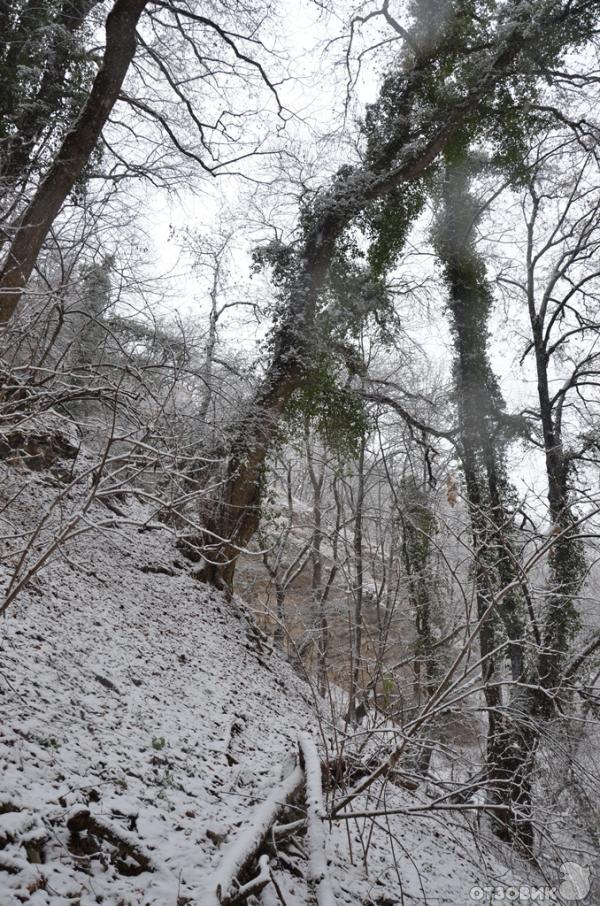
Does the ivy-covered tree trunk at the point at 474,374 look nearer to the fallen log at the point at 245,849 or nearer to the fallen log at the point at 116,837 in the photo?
the fallen log at the point at 245,849

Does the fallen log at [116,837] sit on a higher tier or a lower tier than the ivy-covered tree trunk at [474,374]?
lower

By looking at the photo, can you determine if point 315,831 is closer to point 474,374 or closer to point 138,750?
point 138,750

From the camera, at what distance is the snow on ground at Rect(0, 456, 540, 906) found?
233cm

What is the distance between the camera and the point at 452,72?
9180 mm

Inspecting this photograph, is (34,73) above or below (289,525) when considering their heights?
above

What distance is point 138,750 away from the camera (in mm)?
3422

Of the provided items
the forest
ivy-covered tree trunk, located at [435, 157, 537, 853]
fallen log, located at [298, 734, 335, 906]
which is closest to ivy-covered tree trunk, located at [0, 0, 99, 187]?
the forest

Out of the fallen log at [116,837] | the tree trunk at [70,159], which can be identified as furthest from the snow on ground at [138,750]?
the tree trunk at [70,159]

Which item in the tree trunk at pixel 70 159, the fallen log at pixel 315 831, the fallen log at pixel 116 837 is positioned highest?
the tree trunk at pixel 70 159

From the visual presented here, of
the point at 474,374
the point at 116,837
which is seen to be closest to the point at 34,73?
the point at 116,837

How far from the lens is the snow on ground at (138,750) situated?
Result: 2330 mm

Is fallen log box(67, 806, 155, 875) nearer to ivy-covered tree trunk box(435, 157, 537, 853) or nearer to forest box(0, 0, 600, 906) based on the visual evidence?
forest box(0, 0, 600, 906)

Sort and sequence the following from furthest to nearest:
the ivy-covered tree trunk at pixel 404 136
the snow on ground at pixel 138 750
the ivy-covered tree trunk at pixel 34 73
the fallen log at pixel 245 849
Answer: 1. the ivy-covered tree trunk at pixel 404 136
2. the ivy-covered tree trunk at pixel 34 73
3. the snow on ground at pixel 138 750
4. the fallen log at pixel 245 849

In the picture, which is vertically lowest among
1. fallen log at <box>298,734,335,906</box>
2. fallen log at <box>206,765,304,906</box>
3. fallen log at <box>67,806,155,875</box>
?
fallen log at <box>67,806,155,875</box>
